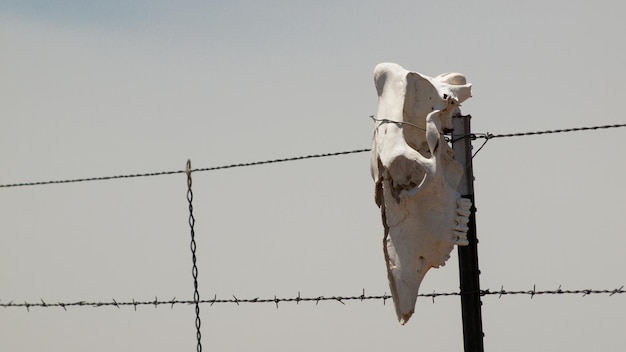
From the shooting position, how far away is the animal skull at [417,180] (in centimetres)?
901

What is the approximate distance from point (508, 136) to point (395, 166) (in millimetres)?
628

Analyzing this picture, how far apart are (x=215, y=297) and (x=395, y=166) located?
72.4 inches

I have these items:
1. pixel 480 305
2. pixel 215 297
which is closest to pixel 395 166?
pixel 480 305

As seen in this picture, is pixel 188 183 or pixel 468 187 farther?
pixel 188 183

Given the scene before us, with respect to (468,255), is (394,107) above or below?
above

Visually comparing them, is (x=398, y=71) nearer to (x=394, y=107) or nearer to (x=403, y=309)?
(x=394, y=107)

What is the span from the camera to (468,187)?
9156 mm

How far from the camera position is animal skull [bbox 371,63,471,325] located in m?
9.01

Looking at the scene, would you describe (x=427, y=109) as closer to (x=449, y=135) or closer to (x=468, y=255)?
(x=449, y=135)

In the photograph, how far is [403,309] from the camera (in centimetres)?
909

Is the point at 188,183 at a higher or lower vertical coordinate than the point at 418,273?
higher

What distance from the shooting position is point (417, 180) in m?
9.05

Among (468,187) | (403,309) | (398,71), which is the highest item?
(398,71)

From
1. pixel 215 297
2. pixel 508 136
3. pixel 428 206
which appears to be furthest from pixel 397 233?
pixel 215 297
